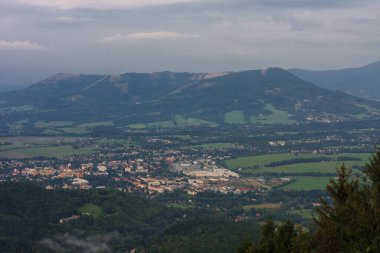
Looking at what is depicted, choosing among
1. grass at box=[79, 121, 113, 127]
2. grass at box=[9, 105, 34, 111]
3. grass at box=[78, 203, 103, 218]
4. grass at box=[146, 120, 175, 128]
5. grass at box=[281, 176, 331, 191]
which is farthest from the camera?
grass at box=[9, 105, 34, 111]

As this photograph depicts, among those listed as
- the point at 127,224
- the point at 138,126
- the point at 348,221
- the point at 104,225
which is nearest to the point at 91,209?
the point at 104,225

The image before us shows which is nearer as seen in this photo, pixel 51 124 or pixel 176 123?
pixel 176 123

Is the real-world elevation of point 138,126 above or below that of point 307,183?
above

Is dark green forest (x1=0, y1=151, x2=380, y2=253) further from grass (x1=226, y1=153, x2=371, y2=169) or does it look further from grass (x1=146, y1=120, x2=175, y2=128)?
grass (x1=146, y1=120, x2=175, y2=128)

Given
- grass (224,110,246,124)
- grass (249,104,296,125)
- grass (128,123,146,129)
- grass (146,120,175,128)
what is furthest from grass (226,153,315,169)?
grass (128,123,146,129)

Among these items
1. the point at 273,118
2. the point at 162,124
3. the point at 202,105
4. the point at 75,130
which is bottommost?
the point at 75,130

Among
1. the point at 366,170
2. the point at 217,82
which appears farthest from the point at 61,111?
the point at 366,170

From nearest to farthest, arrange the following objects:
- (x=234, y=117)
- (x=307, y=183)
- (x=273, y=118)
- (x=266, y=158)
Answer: (x=307, y=183), (x=266, y=158), (x=273, y=118), (x=234, y=117)

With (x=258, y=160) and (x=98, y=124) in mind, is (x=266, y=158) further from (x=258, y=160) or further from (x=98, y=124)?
(x=98, y=124)
